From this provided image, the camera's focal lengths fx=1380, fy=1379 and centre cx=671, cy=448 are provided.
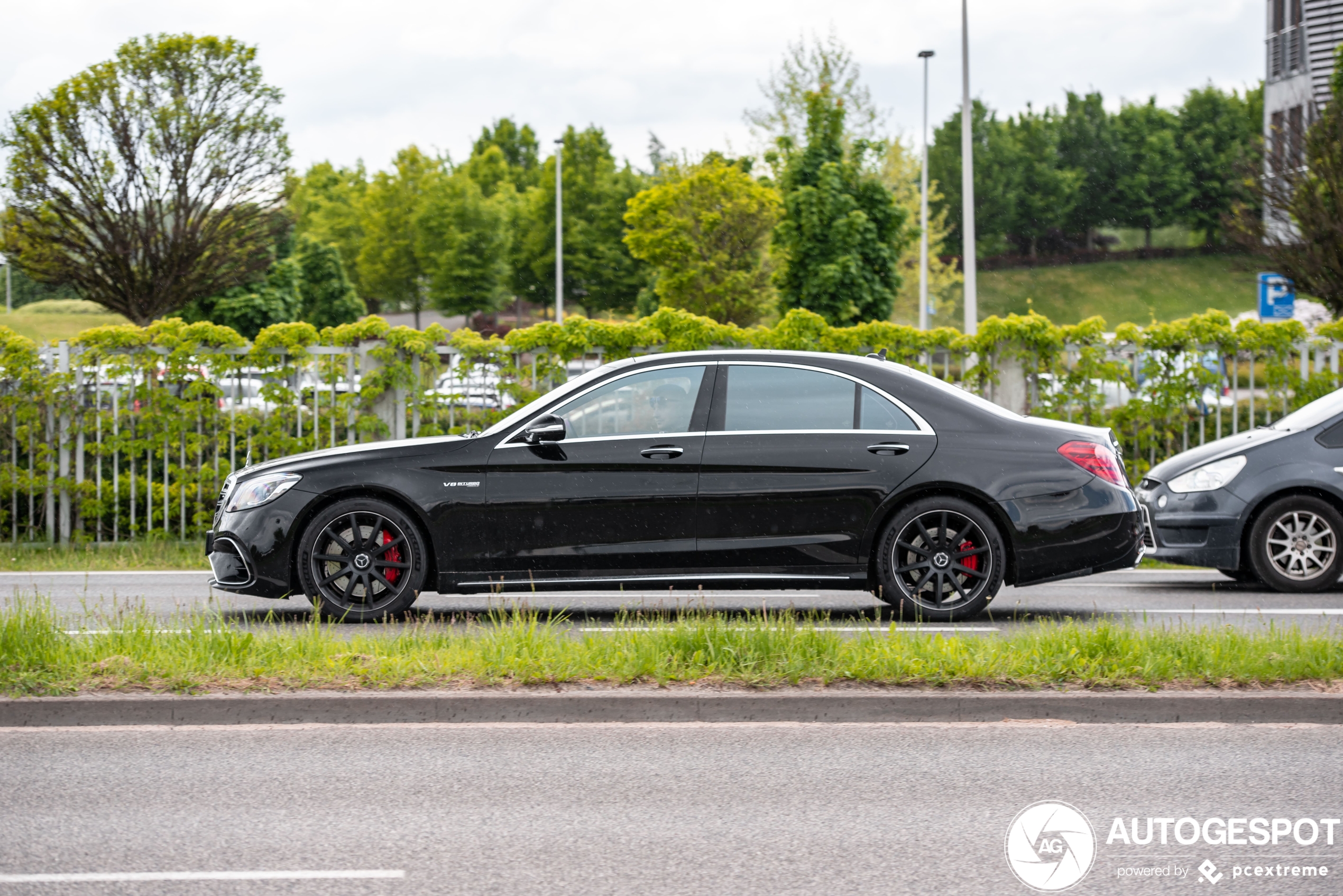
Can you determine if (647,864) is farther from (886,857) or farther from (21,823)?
(21,823)

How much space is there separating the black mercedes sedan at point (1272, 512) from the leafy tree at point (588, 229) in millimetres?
51527

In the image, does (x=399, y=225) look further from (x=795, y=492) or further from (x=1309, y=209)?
(x=795, y=492)

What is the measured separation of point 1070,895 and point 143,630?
486 cm

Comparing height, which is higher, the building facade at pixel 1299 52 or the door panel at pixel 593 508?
the building facade at pixel 1299 52

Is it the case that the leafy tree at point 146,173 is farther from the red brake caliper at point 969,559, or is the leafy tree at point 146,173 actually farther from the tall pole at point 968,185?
the red brake caliper at point 969,559

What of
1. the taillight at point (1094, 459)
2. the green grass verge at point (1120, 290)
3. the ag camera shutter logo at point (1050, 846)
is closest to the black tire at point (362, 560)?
the taillight at point (1094, 459)

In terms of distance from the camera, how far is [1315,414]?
414 inches

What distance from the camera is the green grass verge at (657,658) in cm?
629

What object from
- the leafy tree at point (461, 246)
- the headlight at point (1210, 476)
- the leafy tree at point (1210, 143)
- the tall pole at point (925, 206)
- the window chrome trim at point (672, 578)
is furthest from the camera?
the leafy tree at point (1210, 143)

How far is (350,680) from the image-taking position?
6.30 m

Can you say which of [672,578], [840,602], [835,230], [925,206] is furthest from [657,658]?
[925,206]

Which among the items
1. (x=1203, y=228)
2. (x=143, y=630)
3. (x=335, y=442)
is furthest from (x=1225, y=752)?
(x=1203, y=228)

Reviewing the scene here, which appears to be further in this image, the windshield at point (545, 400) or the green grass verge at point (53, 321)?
the green grass verge at point (53, 321)

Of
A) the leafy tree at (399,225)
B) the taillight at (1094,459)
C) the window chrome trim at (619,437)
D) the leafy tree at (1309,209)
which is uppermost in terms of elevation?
the leafy tree at (399,225)
